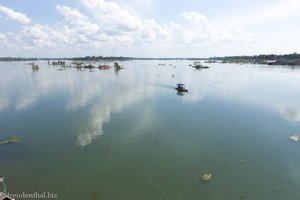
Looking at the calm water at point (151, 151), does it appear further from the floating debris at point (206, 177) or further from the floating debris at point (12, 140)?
the floating debris at point (12, 140)

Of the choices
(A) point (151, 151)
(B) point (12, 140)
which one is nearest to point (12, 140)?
(B) point (12, 140)

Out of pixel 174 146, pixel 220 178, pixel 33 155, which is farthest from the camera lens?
pixel 174 146

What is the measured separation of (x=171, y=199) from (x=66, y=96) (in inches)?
2118

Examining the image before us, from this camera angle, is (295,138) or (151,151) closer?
(151,151)

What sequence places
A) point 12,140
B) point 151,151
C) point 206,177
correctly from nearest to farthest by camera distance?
point 206,177, point 151,151, point 12,140

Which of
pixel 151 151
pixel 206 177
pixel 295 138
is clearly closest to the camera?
pixel 206 177

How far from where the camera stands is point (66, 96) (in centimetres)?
6644

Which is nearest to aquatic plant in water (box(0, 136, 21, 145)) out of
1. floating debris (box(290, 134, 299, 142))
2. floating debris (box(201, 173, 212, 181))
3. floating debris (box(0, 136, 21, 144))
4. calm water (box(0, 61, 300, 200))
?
floating debris (box(0, 136, 21, 144))

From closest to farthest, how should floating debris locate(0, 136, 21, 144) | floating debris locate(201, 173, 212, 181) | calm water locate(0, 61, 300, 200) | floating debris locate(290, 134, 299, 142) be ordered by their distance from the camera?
calm water locate(0, 61, 300, 200)
floating debris locate(201, 173, 212, 181)
floating debris locate(0, 136, 21, 144)
floating debris locate(290, 134, 299, 142)

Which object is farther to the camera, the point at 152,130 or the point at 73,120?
the point at 73,120

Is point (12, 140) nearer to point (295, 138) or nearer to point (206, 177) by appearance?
point (206, 177)

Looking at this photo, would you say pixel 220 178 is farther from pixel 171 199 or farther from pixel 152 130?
pixel 152 130

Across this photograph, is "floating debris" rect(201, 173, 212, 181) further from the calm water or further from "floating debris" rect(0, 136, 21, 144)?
"floating debris" rect(0, 136, 21, 144)

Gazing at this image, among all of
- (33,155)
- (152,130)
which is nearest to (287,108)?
(152,130)
